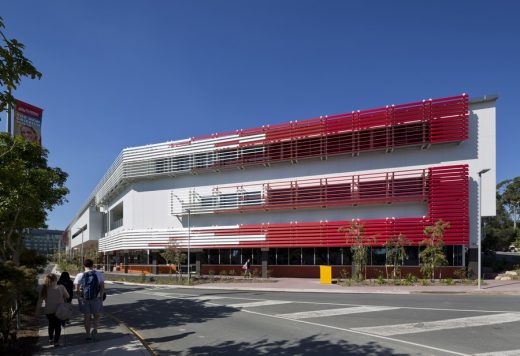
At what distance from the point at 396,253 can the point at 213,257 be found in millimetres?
16681

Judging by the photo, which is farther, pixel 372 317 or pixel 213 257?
pixel 213 257

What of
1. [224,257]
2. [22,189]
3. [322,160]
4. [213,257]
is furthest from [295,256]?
[22,189]

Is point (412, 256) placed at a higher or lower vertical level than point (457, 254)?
lower

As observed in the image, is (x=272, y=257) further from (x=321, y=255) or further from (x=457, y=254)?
(x=457, y=254)

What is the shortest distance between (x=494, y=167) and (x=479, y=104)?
4.33m

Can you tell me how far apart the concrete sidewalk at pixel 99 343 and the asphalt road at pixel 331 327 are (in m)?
0.56

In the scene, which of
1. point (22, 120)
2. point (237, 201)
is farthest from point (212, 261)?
point (22, 120)

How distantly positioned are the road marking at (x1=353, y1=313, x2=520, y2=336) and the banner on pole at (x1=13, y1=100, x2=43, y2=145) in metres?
13.1

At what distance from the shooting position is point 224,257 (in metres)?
40.5

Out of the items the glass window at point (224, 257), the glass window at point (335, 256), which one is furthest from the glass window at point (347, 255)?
the glass window at point (224, 257)

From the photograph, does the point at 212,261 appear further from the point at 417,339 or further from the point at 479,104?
the point at 417,339

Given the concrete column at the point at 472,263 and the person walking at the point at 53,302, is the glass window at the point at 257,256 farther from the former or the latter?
the person walking at the point at 53,302

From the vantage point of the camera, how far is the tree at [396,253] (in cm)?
3012

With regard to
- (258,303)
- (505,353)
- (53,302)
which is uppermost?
(53,302)
